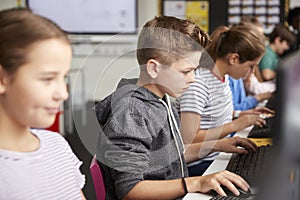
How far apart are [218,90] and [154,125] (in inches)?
31.3

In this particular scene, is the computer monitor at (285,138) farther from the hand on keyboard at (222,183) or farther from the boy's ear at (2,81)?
the hand on keyboard at (222,183)

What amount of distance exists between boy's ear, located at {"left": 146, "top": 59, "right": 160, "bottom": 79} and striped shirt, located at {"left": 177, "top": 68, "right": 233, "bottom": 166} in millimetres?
489

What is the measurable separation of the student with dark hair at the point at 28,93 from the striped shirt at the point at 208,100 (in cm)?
100

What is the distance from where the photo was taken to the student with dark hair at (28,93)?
961 millimetres

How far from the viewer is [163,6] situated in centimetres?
488

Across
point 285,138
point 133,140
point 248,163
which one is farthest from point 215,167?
point 285,138

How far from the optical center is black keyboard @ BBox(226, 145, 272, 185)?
146 cm

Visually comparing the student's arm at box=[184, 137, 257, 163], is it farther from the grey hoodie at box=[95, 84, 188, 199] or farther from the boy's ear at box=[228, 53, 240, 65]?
the boy's ear at box=[228, 53, 240, 65]

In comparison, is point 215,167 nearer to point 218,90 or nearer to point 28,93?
point 218,90

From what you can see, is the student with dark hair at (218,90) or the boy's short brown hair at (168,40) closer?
the boy's short brown hair at (168,40)

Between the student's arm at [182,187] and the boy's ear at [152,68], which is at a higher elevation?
the boy's ear at [152,68]

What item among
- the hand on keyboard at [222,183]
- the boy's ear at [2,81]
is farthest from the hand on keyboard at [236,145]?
the boy's ear at [2,81]

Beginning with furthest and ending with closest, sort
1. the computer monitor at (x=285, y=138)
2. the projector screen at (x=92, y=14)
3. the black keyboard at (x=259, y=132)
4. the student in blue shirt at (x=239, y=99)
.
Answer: the projector screen at (x=92, y=14), the student in blue shirt at (x=239, y=99), the black keyboard at (x=259, y=132), the computer monitor at (x=285, y=138)

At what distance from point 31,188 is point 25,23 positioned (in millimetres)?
316
